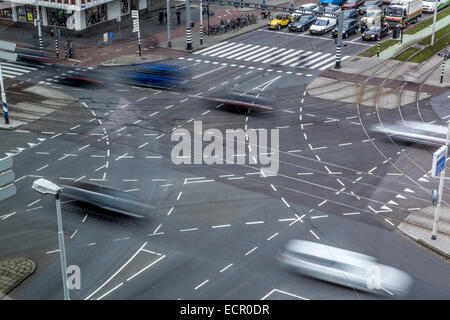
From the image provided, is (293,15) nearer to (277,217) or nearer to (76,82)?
(76,82)

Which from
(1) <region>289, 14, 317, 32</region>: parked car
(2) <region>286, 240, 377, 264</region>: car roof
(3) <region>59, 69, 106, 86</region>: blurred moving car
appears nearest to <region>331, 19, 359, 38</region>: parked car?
(1) <region>289, 14, 317, 32</region>: parked car

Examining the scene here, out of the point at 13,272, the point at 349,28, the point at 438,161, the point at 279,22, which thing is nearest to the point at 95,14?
the point at 279,22

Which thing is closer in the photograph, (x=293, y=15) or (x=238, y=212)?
(x=238, y=212)

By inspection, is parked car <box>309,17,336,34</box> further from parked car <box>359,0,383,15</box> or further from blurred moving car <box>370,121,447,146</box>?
blurred moving car <box>370,121,447,146</box>

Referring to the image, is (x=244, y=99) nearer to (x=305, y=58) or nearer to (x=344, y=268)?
(x=305, y=58)

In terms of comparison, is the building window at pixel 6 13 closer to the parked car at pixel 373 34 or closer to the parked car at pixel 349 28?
the parked car at pixel 349 28
